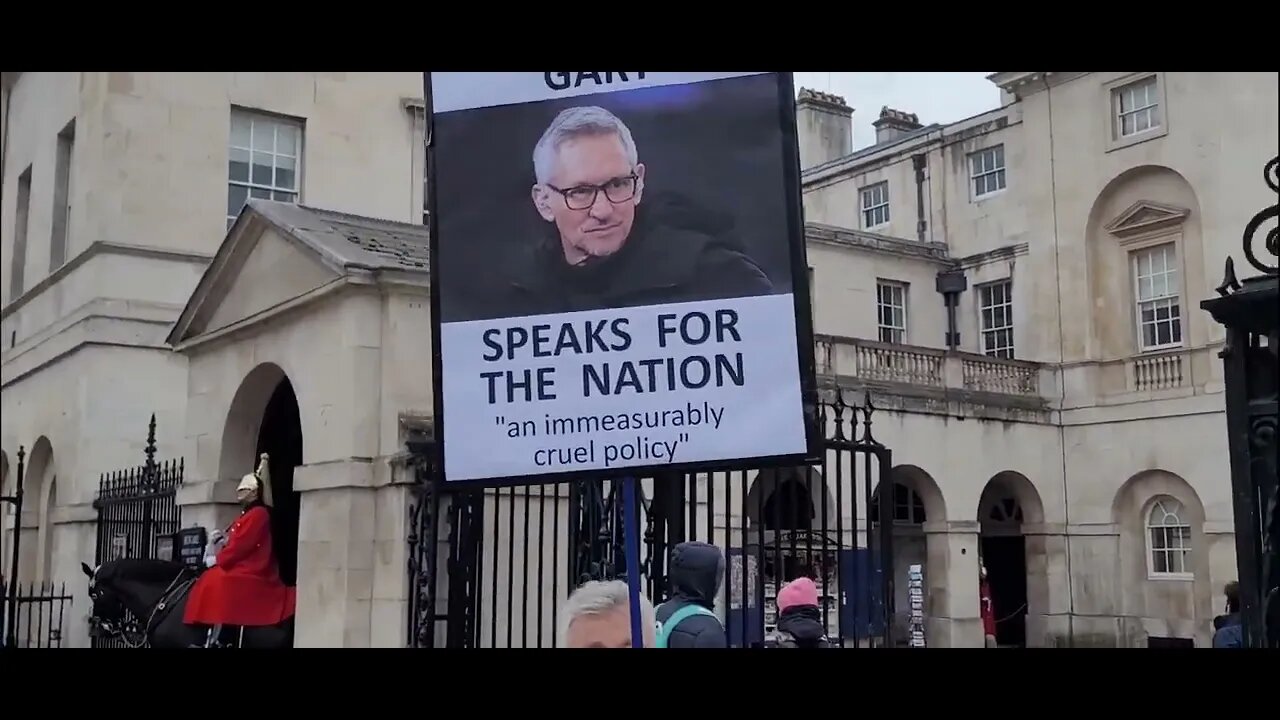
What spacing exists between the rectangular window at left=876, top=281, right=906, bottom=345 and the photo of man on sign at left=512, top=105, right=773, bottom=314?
61.5 feet

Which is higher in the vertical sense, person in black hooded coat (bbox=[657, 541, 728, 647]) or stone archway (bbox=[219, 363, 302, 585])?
stone archway (bbox=[219, 363, 302, 585])

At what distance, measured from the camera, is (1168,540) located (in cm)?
2022

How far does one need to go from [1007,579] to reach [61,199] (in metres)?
15.5

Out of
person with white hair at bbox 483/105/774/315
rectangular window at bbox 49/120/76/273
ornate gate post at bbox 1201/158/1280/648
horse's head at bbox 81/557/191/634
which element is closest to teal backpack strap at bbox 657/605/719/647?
person with white hair at bbox 483/105/774/315

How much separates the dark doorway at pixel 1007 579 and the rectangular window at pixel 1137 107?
269 inches

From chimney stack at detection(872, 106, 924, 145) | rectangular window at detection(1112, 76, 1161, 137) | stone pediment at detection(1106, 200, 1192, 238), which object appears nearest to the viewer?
stone pediment at detection(1106, 200, 1192, 238)

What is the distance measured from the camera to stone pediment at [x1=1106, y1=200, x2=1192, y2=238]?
20.7 metres

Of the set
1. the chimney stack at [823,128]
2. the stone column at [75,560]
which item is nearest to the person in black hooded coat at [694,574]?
the stone column at [75,560]

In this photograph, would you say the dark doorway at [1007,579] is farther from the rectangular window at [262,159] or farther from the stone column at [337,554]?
the stone column at [337,554]

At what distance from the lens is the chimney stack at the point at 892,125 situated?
2844cm

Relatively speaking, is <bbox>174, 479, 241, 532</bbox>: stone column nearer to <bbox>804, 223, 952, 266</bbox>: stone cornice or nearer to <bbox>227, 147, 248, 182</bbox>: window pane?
<bbox>227, 147, 248, 182</bbox>: window pane

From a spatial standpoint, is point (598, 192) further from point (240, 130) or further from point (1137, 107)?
point (1137, 107)
